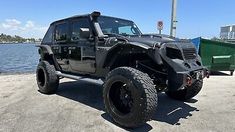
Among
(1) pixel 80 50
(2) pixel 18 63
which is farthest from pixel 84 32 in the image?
(2) pixel 18 63

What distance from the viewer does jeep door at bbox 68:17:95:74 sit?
19.0 feet

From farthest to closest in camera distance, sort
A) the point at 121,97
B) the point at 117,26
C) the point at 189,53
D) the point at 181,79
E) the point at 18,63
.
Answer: the point at 18,63 < the point at 117,26 < the point at 189,53 < the point at 121,97 < the point at 181,79

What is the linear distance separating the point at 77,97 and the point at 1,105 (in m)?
1.79

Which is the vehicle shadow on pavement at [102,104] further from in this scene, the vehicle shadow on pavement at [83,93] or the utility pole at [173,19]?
the utility pole at [173,19]

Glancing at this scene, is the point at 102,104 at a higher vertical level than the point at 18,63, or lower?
higher

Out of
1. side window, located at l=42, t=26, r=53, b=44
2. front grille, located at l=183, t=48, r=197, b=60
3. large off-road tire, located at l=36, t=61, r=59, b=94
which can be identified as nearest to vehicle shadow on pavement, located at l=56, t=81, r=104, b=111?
large off-road tire, located at l=36, t=61, r=59, b=94

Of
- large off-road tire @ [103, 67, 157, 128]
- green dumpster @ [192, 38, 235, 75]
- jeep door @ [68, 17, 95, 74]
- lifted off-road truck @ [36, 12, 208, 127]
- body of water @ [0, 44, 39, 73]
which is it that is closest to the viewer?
large off-road tire @ [103, 67, 157, 128]

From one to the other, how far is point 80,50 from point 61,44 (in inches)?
39.5

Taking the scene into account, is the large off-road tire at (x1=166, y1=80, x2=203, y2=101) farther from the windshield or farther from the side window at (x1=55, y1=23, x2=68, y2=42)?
the side window at (x1=55, y1=23, x2=68, y2=42)

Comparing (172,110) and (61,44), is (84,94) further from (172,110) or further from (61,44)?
(172,110)

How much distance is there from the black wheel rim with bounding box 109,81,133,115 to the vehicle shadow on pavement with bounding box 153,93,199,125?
68 centimetres

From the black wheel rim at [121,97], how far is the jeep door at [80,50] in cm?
107

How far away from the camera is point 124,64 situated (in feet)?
17.4

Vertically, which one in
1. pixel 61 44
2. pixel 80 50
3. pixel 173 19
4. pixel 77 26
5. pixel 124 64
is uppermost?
pixel 173 19
